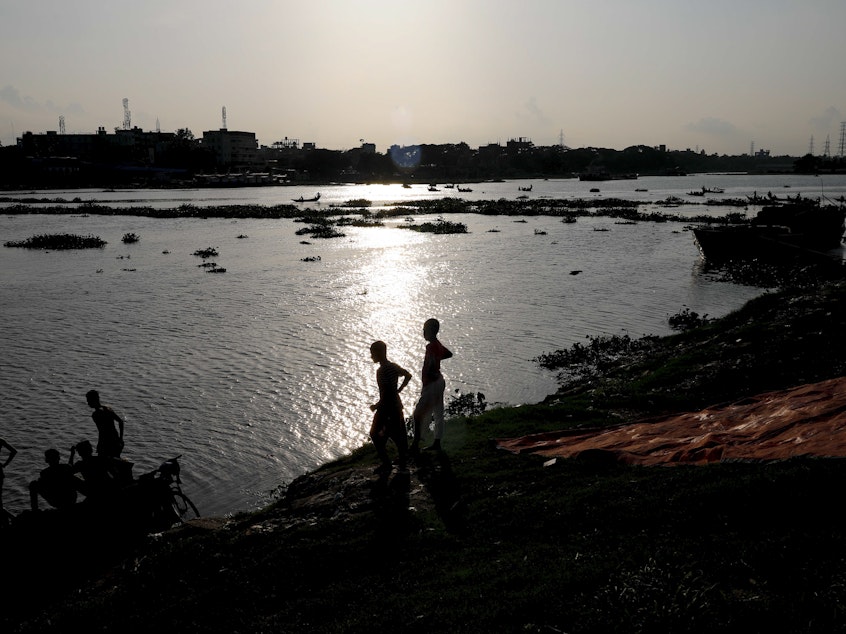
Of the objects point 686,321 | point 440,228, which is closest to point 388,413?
point 686,321

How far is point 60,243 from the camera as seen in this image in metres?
54.3

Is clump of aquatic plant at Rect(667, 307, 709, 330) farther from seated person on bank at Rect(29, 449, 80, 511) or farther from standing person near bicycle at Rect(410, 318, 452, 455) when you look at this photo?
seated person on bank at Rect(29, 449, 80, 511)

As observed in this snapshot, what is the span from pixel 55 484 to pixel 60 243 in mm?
51700

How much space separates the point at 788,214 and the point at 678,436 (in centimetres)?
4449

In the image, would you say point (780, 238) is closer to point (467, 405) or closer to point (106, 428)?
point (467, 405)

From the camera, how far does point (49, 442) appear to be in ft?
48.4

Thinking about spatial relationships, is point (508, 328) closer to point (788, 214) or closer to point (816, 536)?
point (816, 536)

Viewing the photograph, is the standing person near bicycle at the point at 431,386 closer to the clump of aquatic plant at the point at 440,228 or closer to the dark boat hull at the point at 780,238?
the dark boat hull at the point at 780,238

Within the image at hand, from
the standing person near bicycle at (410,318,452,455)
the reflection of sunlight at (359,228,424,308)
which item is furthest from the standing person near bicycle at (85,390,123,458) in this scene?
the reflection of sunlight at (359,228,424,308)

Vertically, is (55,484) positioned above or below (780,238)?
below

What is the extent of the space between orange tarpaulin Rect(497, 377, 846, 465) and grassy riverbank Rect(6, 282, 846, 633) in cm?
59

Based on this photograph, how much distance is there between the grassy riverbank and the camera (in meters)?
5.23

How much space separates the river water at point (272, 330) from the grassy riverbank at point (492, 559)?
11.5 ft

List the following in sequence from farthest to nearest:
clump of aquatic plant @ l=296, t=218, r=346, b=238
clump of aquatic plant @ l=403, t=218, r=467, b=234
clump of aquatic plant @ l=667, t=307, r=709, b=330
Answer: clump of aquatic plant @ l=403, t=218, r=467, b=234, clump of aquatic plant @ l=296, t=218, r=346, b=238, clump of aquatic plant @ l=667, t=307, r=709, b=330
